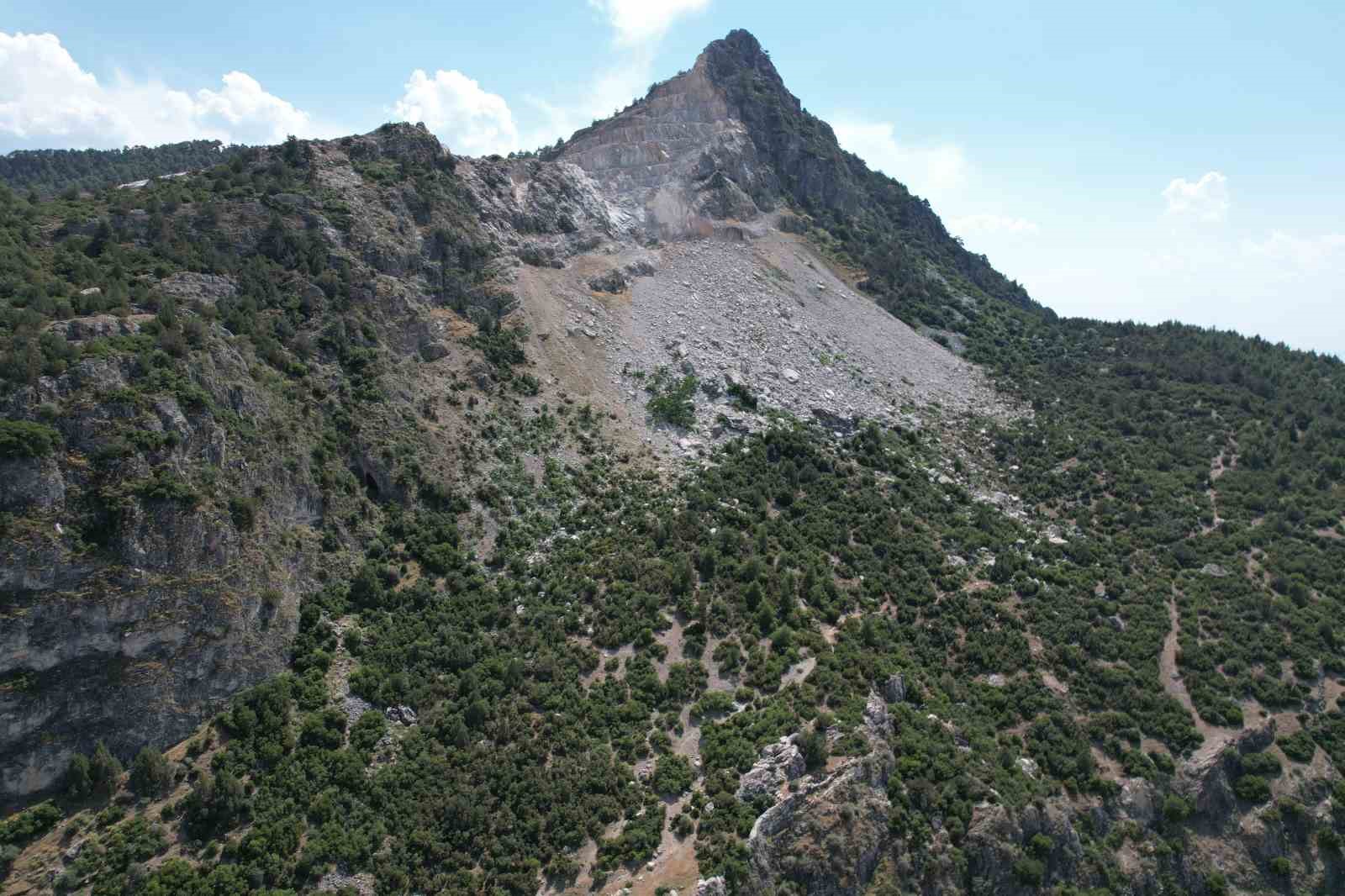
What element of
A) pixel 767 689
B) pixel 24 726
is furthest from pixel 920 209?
pixel 24 726

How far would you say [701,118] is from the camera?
103 metres

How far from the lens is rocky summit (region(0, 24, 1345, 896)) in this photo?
98.2 ft

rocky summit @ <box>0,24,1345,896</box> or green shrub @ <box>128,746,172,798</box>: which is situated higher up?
rocky summit @ <box>0,24,1345,896</box>

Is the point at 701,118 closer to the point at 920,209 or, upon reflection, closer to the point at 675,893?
the point at 920,209

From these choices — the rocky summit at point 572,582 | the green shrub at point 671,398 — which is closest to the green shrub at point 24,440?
the rocky summit at point 572,582

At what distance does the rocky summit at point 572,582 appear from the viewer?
1179 inches

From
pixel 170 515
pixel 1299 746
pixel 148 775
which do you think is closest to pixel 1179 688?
pixel 1299 746

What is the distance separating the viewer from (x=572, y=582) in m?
45.4

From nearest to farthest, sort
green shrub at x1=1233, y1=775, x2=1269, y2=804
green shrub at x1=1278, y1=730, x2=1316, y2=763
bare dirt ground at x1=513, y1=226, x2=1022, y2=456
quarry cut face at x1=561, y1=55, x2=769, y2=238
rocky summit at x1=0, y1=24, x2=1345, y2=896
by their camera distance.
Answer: rocky summit at x1=0, y1=24, x2=1345, y2=896 < green shrub at x1=1233, y1=775, x2=1269, y2=804 < green shrub at x1=1278, y1=730, x2=1316, y2=763 < bare dirt ground at x1=513, y1=226, x2=1022, y2=456 < quarry cut face at x1=561, y1=55, x2=769, y2=238

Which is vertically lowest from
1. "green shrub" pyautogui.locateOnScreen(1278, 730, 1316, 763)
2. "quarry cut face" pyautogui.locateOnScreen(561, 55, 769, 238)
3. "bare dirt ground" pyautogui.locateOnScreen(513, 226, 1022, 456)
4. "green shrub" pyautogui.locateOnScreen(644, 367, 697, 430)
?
"green shrub" pyautogui.locateOnScreen(1278, 730, 1316, 763)

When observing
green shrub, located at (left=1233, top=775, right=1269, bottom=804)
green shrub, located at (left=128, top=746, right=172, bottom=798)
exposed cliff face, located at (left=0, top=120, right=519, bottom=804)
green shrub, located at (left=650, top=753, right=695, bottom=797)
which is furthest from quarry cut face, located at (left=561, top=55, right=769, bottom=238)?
green shrub, located at (left=1233, top=775, right=1269, bottom=804)

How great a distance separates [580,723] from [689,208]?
6917 centimetres

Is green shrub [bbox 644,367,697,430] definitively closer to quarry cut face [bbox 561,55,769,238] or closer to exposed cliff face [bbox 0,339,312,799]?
quarry cut face [bbox 561,55,769,238]

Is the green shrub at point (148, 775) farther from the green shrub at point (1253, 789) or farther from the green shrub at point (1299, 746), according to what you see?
the green shrub at point (1299, 746)
